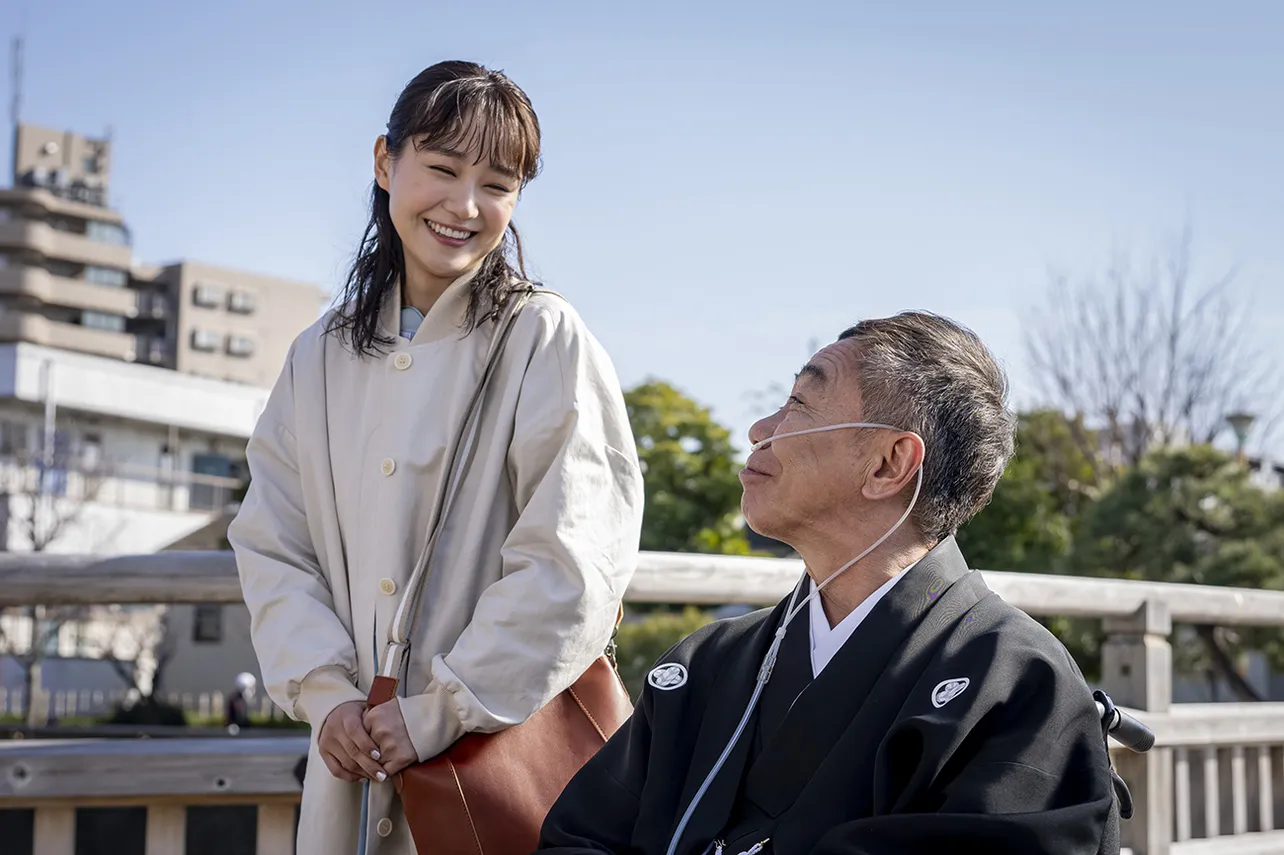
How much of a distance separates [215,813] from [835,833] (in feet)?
6.30

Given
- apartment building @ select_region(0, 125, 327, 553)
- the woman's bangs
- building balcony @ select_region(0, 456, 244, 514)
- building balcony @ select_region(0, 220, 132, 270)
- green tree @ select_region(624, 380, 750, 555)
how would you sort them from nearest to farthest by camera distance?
1. the woman's bangs
2. green tree @ select_region(624, 380, 750, 555)
3. building balcony @ select_region(0, 456, 244, 514)
4. apartment building @ select_region(0, 125, 327, 553)
5. building balcony @ select_region(0, 220, 132, 270)

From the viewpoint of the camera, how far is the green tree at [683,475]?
17.5 meters

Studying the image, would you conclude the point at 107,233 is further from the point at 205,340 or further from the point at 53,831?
the point at 53,831

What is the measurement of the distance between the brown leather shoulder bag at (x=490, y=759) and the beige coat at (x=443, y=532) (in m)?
0.03

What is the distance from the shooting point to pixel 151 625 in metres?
32.2

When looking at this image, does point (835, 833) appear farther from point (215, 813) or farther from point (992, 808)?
point (215, 813)

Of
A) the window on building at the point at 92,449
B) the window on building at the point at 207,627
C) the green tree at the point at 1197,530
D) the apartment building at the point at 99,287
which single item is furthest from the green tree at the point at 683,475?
the apartment building at the point at 99,287

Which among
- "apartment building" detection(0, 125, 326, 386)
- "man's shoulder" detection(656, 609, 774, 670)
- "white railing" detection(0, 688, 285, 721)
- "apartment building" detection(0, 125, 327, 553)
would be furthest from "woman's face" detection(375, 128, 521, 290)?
"apartment building" detection(0, 125, 326, 386)

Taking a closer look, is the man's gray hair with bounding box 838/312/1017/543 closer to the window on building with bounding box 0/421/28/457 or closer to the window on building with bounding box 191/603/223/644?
the window on building with bounding box 191/603/223/644

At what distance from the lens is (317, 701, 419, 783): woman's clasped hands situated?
7.39 ft

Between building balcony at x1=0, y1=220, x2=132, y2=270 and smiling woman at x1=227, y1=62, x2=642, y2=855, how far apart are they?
172 feet

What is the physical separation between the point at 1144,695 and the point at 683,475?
546 inches

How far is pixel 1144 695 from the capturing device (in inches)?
166

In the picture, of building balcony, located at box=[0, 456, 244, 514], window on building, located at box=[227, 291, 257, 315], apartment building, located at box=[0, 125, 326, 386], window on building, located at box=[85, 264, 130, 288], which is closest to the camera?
building balcony, located at box=[0, 456, 244, 514]
